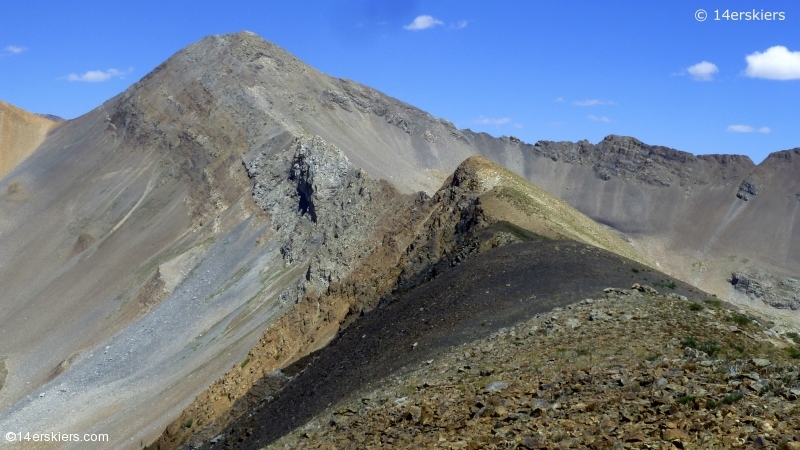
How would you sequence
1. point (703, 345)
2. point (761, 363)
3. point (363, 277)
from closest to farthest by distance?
point (761, 363) → point (703, 345) → point (363, 277)

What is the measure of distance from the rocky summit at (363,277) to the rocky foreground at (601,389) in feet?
0.21

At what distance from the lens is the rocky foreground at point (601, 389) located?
Answer: 1145cm

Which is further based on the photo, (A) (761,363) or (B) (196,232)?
(B) (196,232)

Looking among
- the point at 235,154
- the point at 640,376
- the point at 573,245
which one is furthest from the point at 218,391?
the point at 235,154

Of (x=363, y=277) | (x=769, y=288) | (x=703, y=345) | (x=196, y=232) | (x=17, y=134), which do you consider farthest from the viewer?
(x=17, y=134)

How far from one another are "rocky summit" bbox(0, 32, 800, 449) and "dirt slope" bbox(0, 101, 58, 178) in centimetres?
50

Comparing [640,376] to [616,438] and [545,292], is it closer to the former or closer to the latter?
[616,438]

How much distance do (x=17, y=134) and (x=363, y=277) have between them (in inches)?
3750

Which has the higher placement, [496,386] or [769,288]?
[496,386]

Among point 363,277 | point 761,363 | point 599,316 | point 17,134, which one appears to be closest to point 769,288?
point 363,277

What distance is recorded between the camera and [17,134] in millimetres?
123000
